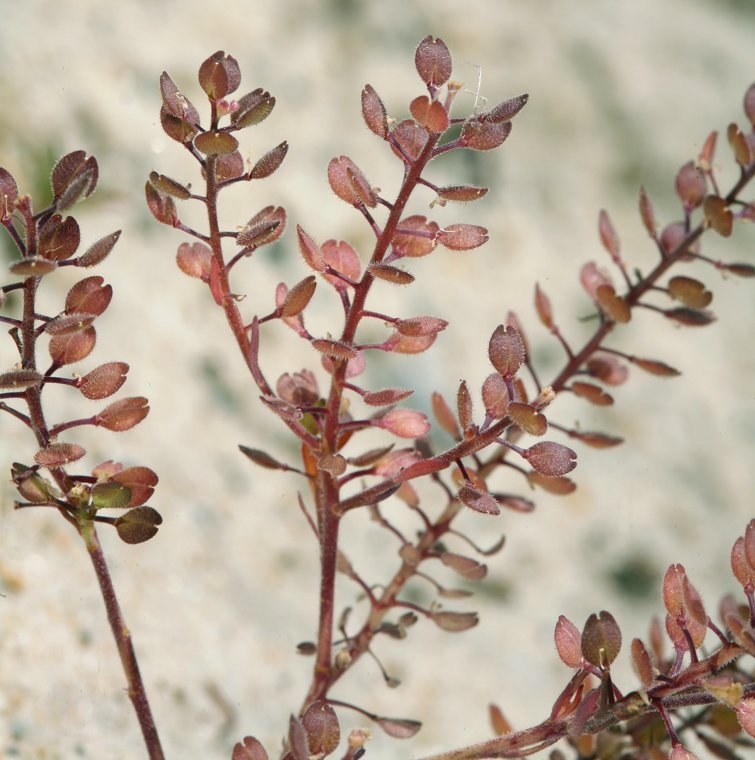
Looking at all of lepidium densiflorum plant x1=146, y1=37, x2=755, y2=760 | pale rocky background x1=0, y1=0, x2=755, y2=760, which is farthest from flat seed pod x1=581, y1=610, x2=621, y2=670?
pale rocky background x1=0, y1=0, x2=755, y2=760

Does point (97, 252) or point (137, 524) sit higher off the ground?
point (97, 252)

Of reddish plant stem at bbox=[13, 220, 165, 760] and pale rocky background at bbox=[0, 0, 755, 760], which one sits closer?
reddish plant stem at bbox=[13, 220, 165, 760]

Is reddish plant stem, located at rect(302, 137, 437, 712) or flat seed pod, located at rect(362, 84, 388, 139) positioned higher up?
flat seed pod, located at rect(362, 84, 388, 139)

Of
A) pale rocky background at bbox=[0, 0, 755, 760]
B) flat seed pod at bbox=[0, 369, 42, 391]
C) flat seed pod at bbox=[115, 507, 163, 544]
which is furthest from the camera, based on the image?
pale rocky background at bbox=[0, 0, 755, 760]

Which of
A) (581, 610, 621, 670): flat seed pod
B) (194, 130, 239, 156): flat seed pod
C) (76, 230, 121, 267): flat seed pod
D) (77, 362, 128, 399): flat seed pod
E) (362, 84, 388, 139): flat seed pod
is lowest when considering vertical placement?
(581, 610, 621, 670): flat seed pod

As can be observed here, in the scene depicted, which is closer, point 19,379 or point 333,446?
point 19,379

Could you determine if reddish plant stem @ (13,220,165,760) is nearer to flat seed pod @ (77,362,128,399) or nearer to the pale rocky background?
flat seed pod @ (77,362,128,399)

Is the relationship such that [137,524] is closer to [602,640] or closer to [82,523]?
[82,523]

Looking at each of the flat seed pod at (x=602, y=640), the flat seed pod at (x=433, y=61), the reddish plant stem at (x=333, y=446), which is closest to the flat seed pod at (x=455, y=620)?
the reddish plant stem at (x=333, y=446)

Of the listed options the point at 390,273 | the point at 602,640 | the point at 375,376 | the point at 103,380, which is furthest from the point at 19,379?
the point at 375,376

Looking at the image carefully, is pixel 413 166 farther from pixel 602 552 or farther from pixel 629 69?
pixel 629 69
